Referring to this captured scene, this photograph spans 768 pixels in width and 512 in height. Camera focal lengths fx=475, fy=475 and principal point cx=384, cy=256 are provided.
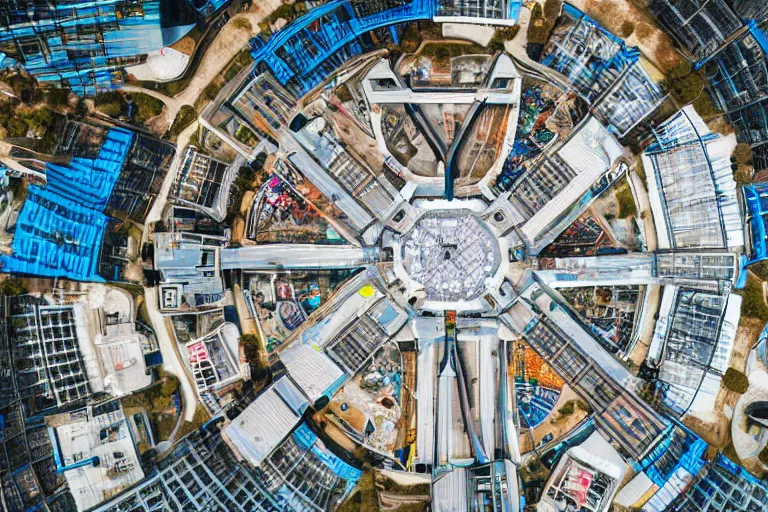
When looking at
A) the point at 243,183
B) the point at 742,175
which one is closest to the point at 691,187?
the point at 742,175

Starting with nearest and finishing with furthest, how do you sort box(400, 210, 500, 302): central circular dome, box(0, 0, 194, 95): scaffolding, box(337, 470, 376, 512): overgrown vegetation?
1. box(0, 0, 194, 95): scaffolding
2. box(337, 470, 376, 512): overgrown vegetation
3. box(400, 210, 500, 302): central circular dome

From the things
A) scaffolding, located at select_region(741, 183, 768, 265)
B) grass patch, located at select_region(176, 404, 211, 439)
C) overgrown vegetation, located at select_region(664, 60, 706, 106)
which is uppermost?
overgrown vegetation, located at select_region(664, 60, 706, 106)

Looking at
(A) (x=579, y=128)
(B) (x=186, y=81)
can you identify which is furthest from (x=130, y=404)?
(A) (x=579, y=128)

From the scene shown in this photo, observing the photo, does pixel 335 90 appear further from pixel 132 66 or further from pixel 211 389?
pixel 211 389

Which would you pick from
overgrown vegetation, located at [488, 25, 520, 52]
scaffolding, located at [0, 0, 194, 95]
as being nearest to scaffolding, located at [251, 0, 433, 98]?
overgrown vegetation, located at [488, 25, 520, 52]

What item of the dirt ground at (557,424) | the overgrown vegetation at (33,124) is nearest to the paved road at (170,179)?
the overgrown vegetation at (33,124)

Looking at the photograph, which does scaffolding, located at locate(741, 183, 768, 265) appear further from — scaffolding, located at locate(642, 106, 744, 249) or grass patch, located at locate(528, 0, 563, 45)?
grass patch, located at locate(528, 0, 563, 45)
